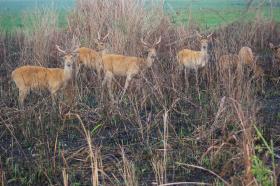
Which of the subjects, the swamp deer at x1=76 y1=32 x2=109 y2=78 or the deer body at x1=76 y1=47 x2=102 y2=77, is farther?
the swamp deer at x1=76 y1=32 x2=109 y2=78

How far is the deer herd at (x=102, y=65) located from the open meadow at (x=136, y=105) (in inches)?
0.8

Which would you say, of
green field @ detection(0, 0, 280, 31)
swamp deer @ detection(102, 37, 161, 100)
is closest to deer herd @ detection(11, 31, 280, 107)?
swamp deer @ detection(102, 37, 161, 100)

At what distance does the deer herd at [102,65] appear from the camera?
7551 millimetres

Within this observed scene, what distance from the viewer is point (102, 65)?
8.53 meters

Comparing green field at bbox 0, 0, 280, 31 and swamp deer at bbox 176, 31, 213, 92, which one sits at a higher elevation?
green field at bbox 0, 0, 280, 31

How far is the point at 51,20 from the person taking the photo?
34.5ft

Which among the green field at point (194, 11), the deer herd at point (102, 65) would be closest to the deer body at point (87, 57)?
the deer herd at point (102, 65)

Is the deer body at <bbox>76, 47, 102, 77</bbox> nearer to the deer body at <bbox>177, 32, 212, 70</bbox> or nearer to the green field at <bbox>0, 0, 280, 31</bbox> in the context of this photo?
the deer body at <bbox>177, 32, 212, 70</bbox>

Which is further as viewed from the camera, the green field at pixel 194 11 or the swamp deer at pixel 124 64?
the swamp deer at pixel 124 64

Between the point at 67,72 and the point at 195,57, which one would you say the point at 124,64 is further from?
the point at 195,57

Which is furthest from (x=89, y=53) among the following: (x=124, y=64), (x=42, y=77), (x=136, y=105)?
(x=136, y=105)

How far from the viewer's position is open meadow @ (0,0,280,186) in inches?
154

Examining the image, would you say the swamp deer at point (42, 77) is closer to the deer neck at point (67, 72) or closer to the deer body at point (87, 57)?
the deer neck at point (67, 72)

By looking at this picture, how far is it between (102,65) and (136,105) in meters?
3.65
